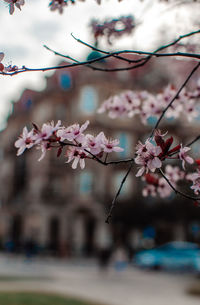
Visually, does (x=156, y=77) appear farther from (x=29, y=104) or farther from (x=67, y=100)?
(x=29, y=104)

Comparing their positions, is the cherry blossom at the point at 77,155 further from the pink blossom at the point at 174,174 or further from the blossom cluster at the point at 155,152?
the pink blossom at the point at 174,174

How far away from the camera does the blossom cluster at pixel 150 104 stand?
4902mm

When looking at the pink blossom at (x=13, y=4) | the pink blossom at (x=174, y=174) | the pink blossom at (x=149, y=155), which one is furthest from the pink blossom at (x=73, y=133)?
the pink blossom at (x=174, y=174)

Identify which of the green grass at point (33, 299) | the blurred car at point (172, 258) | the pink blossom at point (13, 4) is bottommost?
the green grass at point (33, 299)

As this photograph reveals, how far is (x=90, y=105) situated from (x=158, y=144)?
32.2m

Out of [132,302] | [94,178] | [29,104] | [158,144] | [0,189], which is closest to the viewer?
[158,144]

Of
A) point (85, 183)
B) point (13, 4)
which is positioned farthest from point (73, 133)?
point (85, 183)

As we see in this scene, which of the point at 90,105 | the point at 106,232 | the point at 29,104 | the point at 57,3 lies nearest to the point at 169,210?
the point at 106,232

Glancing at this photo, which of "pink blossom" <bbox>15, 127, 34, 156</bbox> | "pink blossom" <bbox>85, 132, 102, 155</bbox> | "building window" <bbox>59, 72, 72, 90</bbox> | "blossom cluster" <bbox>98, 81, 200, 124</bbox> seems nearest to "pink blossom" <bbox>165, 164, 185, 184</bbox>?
"blossom cluster" <bbox>98, 81, 200, 124</bbox>

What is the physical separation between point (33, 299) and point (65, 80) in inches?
1131

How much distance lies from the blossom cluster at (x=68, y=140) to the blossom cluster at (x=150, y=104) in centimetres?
210

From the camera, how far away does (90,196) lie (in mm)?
33906

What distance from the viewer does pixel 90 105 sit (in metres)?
34.6

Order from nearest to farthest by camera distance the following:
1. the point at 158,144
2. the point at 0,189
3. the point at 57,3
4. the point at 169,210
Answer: the point at 158,144 → the point at 57,3 → the point at 169,210 → the point at 0,189
